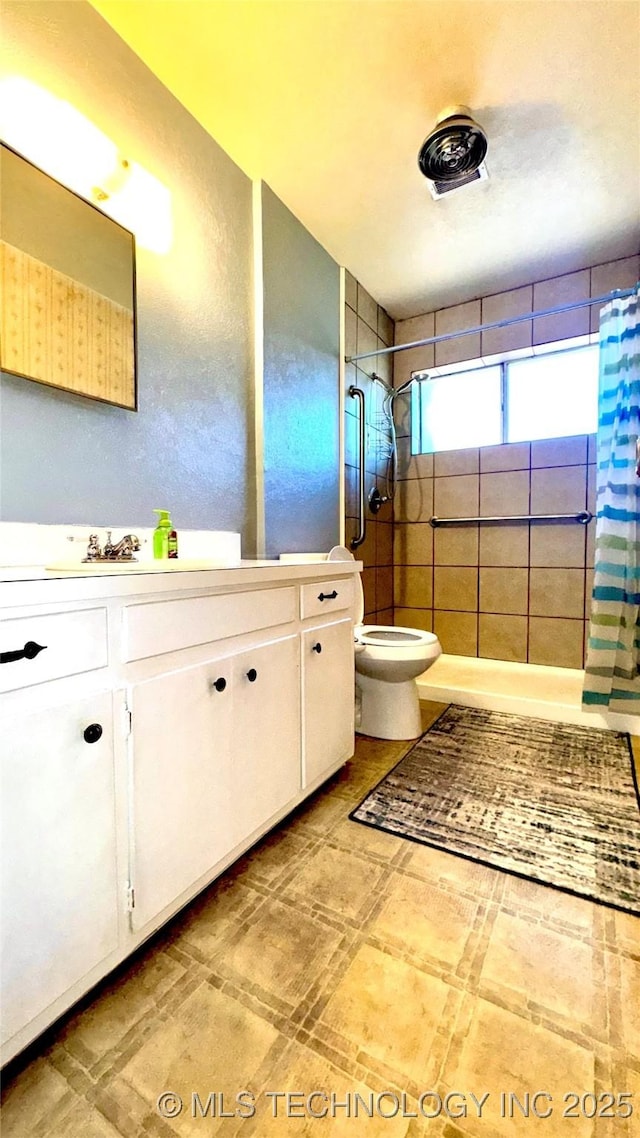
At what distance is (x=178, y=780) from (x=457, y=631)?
7.64ft

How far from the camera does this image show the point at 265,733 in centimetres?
114

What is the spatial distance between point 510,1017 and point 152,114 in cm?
245

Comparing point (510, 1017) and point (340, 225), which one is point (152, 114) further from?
point (510, 1017)

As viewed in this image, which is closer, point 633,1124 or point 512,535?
point 633,1124

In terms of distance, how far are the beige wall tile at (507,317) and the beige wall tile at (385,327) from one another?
0.59m

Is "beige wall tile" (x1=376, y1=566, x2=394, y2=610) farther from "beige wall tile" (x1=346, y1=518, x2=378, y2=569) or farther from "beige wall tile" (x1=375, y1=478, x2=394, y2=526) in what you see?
"beige wall tile" (x1=375, y1=478, x2=394, y2=526)

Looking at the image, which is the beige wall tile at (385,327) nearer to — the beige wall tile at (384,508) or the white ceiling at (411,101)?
the white ceiling at (411,101)

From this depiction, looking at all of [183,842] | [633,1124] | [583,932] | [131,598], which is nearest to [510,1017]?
[633,1124]

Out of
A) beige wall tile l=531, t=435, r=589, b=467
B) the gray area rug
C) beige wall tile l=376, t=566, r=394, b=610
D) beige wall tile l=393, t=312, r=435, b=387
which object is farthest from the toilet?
beige wall tile l=393, t=312, r=435, b=387

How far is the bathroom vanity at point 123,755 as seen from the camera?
→ 0.66m

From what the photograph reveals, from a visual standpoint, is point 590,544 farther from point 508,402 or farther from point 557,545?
point 508,402

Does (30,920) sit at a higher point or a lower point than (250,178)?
lower

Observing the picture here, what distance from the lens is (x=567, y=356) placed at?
2584 mm

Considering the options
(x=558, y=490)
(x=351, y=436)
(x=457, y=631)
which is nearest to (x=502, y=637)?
(x=457, y=631)
